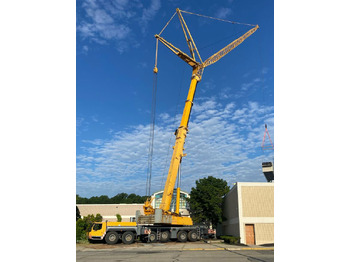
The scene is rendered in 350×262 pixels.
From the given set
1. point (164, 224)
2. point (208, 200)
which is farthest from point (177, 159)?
point (208, 200)

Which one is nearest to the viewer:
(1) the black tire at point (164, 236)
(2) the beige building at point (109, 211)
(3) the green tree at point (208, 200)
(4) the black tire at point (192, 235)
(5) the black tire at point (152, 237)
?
(5) the black tire at point (152, 237)

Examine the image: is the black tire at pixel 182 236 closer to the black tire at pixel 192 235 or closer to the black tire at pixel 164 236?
the black tire at pixel 192 235

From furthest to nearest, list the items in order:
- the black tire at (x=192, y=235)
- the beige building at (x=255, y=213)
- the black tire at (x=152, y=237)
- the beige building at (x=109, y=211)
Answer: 1. the beige building at (x=109, y=211)
2. the beige building at (x=255, y=213)
3. the black tire at (x=192, y=235)
4. the black tire at (x=152, y=237)

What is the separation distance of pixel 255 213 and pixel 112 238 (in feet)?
44.0

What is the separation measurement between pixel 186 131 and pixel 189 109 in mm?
2279

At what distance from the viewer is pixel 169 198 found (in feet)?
74.8

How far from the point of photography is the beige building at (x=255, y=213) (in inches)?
928

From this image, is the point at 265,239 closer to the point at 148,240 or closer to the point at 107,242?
the point at 148,240

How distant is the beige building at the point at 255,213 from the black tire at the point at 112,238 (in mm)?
11458

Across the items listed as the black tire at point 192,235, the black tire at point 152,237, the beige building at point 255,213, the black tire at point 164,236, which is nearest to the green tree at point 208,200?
the beige building at point 255,213

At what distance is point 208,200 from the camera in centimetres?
3631
